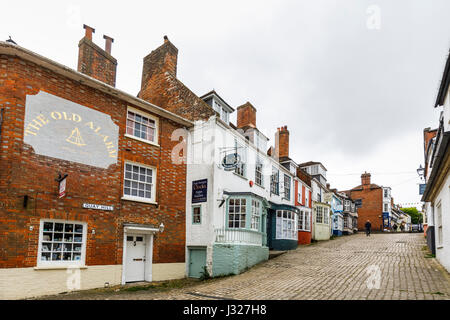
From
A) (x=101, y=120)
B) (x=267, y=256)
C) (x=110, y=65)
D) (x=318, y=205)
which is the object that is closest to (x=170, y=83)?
(x=110, y=65)

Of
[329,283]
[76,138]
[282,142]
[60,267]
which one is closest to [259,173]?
[282,142]

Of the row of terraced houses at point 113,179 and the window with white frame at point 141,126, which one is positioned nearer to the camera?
the row of terraced houses at point 113,179

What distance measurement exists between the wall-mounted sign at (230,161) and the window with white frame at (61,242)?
6.66m

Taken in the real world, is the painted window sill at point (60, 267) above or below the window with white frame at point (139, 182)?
below

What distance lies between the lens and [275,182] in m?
23.2

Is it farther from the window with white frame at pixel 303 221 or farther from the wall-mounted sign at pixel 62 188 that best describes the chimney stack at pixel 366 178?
the wall-mounted sign at pixel 62 188

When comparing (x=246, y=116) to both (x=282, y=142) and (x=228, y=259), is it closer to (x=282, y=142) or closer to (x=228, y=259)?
(x=282, y=142)

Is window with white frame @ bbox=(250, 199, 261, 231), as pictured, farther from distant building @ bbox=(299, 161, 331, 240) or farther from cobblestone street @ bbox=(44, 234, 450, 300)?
distant building @ bbox=(299, 161, 331, 240)

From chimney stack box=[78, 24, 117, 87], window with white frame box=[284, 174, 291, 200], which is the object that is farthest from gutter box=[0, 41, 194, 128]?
window with white frame box=[284, 174, 291, 200]

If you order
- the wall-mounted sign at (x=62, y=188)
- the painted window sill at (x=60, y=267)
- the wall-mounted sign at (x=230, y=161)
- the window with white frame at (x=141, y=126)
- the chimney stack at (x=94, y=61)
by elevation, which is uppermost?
the chimney stack at (x=94, y=61)

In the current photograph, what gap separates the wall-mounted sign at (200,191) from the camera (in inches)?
618

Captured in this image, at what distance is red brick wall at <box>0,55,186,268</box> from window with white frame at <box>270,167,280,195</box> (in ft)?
28.1

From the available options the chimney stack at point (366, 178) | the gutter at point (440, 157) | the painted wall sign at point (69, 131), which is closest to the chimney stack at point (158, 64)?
the painted wall sign at point (69, 131)

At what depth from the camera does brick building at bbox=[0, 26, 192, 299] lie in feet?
33.5
